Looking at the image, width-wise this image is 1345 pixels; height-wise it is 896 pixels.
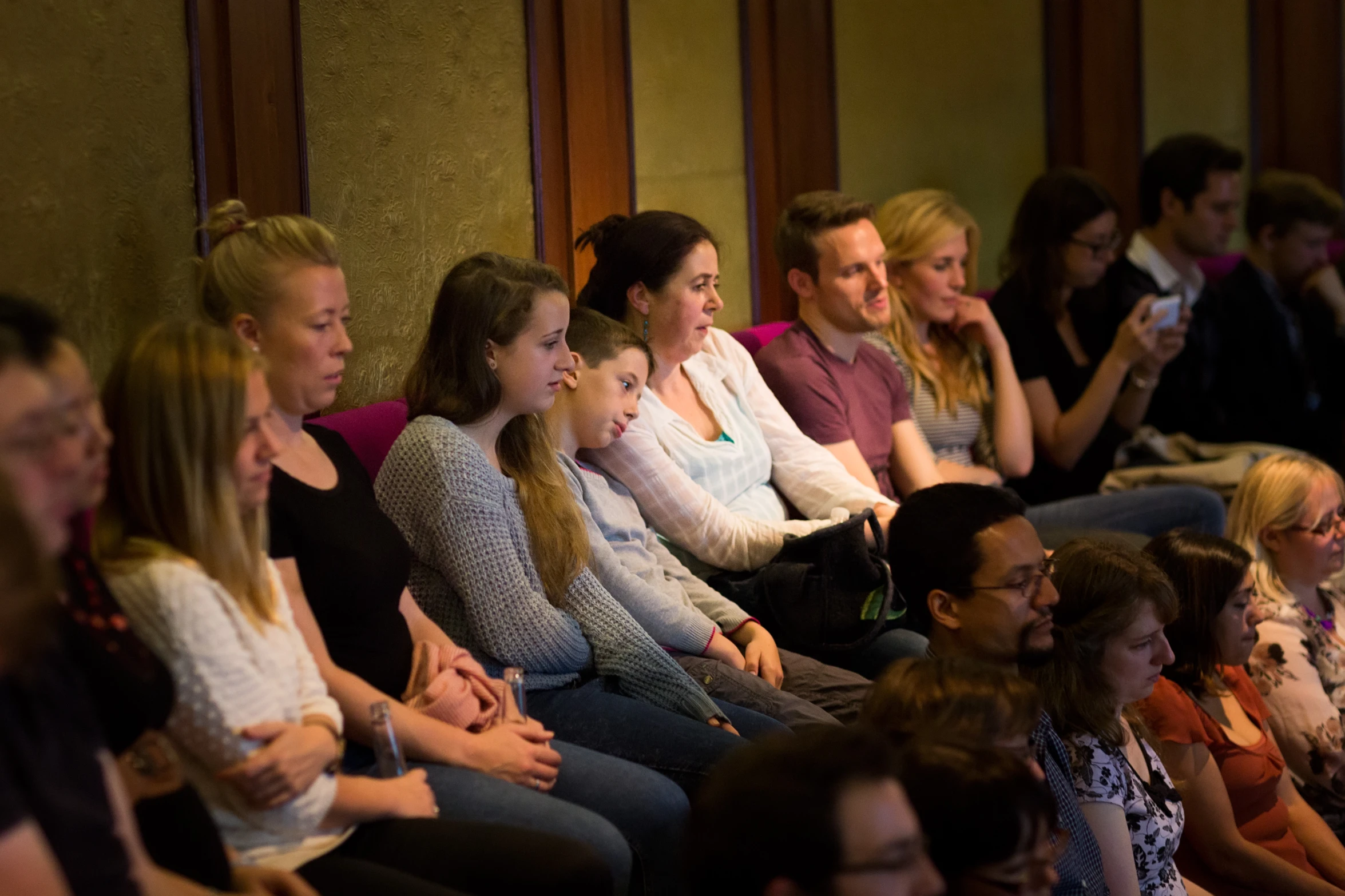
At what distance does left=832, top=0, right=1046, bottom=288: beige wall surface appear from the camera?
15.5 feet

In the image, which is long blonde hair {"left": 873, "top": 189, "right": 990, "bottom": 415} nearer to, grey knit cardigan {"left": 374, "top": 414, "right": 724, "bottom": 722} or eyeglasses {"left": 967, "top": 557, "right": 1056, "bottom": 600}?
eyeglasses {"left": 967, "top": 557, "right": 1056, "bottom": 600}

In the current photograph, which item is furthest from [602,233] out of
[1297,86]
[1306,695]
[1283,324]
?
[1297,86]

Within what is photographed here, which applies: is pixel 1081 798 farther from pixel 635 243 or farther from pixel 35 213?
pixel 35 213

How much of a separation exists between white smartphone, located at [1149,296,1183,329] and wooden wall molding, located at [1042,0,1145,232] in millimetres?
1352

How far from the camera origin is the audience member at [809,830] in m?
1.43

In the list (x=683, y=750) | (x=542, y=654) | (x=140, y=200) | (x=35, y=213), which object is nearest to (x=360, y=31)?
(x=140, y=200)

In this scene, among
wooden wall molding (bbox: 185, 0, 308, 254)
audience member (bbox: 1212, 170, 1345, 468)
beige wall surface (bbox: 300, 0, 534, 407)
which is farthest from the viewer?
audience member (bbox: 1212, 170, 1345, 468)

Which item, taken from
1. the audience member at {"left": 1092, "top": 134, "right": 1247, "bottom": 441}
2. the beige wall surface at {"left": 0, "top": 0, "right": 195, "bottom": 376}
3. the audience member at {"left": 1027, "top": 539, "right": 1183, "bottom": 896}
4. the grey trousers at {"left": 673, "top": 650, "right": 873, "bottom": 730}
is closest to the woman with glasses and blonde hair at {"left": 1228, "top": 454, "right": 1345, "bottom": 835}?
the audience member at {"left": 1027, "top": 539, "right": 1183, "bottom": 896}

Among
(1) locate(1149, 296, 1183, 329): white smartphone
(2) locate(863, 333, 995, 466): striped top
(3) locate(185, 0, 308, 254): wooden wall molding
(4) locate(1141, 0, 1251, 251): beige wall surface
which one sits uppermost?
(4) locate(1141, 0, 1251, 251): beige wall surface

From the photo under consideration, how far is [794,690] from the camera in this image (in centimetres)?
283

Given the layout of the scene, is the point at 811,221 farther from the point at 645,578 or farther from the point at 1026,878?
the point at 1026,878

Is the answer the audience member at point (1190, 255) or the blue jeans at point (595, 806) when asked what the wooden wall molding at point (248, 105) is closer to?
the blue jeans at point (595, 806)

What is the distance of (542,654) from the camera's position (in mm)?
2475

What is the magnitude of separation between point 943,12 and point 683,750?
3472 mm
